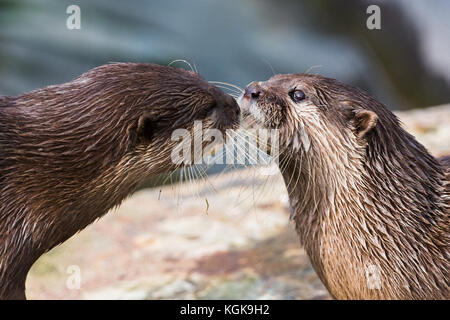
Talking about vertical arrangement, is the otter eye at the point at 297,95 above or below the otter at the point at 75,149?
above

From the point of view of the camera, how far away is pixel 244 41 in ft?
26.6

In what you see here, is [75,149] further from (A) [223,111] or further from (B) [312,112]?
(B) [312,112]

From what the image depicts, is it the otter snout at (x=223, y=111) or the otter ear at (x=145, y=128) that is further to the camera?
the otter snout at (x=223, y=111)

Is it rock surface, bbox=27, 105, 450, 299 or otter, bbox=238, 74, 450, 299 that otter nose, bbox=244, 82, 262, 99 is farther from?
rock surface, bbox=27, 105, 450, 299

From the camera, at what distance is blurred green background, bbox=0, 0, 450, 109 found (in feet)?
24.4

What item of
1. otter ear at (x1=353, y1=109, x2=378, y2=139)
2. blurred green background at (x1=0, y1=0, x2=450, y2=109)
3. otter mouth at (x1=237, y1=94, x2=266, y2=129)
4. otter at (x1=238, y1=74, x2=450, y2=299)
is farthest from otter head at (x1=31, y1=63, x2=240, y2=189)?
blurred green background at (x1=0, y1=0, x2=450, y2=109)

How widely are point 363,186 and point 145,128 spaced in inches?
35.0

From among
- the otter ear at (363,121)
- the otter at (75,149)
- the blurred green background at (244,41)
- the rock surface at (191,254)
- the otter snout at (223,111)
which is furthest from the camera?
the blurred green background at (244,41)

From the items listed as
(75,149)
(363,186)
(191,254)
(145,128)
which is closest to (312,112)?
(363,186)

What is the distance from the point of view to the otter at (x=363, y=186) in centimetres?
260

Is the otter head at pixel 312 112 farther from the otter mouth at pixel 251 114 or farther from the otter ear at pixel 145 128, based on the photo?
the otter ear at pixel 145 128

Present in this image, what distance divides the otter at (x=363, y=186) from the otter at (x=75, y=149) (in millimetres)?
428

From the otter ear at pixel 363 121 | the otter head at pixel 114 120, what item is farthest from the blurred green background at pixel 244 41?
the otter ear at pixel 363 121

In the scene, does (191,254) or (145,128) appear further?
(191,254)
